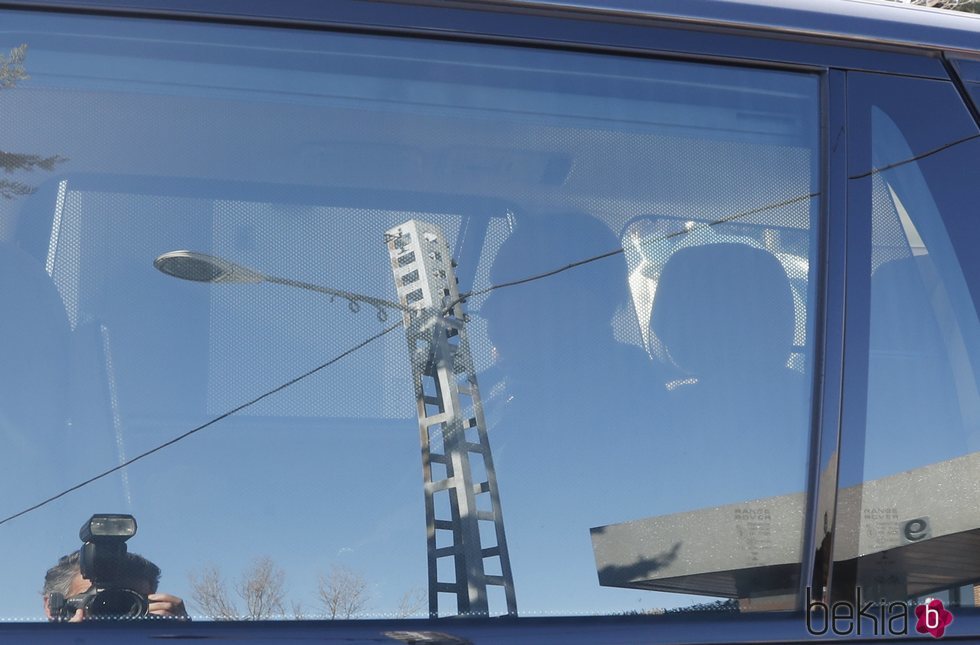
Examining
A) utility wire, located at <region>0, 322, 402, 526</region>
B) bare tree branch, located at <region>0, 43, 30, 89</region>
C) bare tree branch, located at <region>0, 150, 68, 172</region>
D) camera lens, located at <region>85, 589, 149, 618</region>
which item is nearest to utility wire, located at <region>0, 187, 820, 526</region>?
utility wire, located at <region>0, 322, 402, 526</region>

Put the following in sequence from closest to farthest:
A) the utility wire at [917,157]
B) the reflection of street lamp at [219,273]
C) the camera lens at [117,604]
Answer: the camera lens at [117,604]
the reflection of street lamp at [219,273]
the utility wire at [917,157]

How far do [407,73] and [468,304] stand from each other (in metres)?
0.35

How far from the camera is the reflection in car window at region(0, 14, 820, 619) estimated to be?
1.27 m

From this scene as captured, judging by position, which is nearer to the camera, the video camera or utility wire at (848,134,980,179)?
the video camera

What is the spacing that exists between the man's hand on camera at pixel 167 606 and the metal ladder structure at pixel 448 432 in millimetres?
304

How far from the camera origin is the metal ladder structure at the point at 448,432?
128cm

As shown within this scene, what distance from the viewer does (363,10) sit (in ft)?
4.62

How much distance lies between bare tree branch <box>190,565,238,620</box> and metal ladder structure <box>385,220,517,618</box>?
0.25 m

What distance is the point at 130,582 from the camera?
1222mm

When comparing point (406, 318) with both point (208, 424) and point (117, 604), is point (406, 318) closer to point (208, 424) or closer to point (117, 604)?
point (208, 424)

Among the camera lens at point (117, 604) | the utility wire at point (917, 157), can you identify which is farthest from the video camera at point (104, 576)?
the utility wire at point (917, 157)

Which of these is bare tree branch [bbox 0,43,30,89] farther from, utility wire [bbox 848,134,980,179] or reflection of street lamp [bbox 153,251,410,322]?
utility wire [bbox 848,134,980,179]

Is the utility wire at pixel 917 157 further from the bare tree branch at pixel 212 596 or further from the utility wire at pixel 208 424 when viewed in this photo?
the bare tree branch at pixel 212 596

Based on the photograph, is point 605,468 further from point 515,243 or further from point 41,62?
point 41,62
